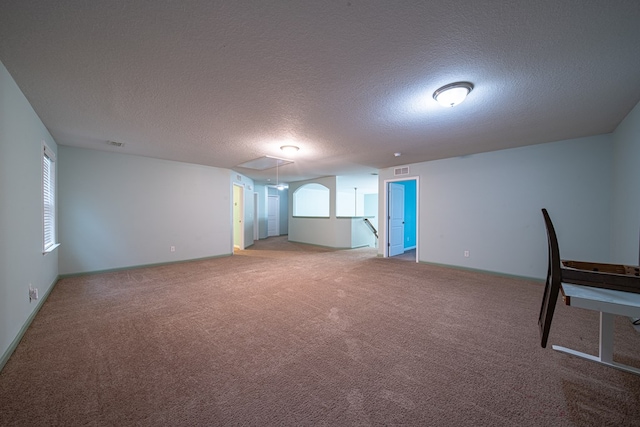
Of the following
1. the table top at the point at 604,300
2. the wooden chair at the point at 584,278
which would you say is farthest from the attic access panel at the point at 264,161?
the table top at the point at 604,300

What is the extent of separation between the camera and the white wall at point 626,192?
2.61 metres

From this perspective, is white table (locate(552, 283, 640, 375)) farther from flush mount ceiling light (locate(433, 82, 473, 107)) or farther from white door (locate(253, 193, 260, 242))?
white door (locate(253, 193, 260, 242))

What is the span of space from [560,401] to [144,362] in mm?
2943

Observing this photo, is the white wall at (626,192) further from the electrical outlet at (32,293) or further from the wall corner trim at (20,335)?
the electrical outlet at (32,293)

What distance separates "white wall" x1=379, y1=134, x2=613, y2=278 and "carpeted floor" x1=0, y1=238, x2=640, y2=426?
1326 mm

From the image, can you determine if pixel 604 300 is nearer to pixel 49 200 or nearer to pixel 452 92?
pixel 452 92

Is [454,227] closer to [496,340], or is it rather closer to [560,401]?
[496,340]

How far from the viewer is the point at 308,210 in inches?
484

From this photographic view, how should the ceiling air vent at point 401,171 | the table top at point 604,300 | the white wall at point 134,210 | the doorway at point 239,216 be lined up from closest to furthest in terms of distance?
the table top at point 604,300, the white wall at point 134,210, the ceiling air vent at point 401,171, the doorway at point 239,216

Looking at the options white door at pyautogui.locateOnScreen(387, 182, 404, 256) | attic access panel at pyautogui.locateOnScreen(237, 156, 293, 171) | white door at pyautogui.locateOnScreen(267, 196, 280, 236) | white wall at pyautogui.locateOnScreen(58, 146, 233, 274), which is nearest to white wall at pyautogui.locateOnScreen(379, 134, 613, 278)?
white door at pyautogui.locateOnScreen(387, 182, 404, 256)

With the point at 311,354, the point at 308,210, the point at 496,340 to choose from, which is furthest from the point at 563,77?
the point at 308,210

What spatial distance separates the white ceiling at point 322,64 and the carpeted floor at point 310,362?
239 cm

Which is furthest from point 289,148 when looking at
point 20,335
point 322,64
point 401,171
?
point 20,335

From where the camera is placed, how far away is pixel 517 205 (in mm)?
4277
